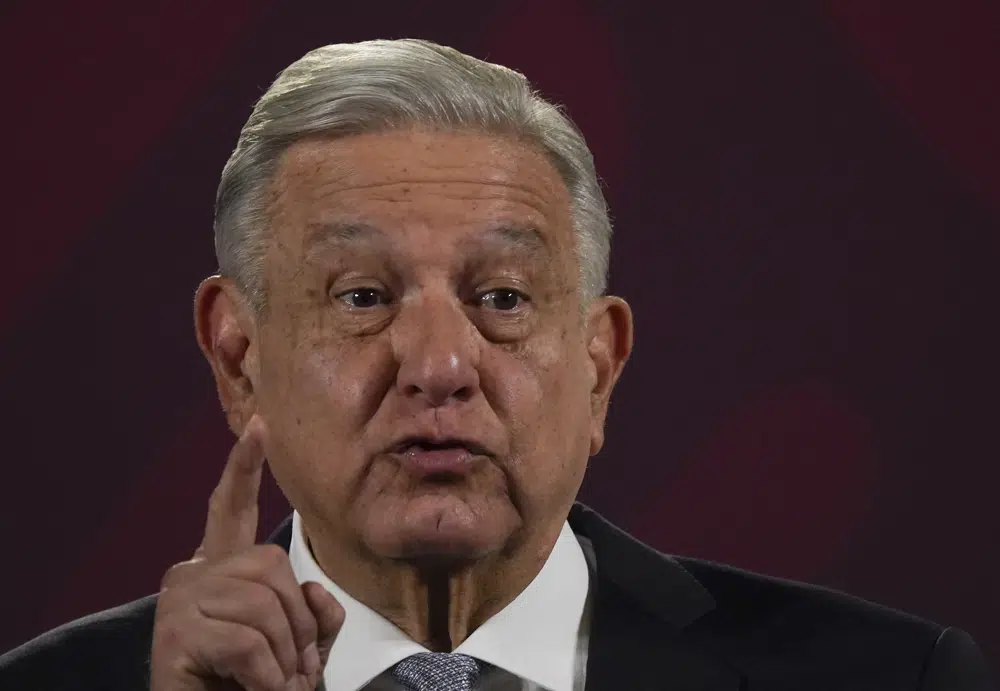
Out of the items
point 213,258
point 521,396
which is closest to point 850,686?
point 521,396

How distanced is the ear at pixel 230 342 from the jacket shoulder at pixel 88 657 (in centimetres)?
34

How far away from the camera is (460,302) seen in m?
2.22

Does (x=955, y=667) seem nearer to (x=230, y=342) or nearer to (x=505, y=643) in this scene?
(x=505, y=643)

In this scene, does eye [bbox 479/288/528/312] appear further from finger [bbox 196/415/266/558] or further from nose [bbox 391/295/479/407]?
finger [bbox 196/415/266/558]

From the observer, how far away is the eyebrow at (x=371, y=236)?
2.22 metres

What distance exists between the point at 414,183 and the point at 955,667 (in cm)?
104

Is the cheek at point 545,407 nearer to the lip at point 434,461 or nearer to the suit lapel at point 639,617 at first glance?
the lip at point 434,461

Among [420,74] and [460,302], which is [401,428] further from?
[420,74]

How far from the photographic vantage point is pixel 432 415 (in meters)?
2.13

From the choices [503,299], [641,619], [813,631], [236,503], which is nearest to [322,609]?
[236,503]

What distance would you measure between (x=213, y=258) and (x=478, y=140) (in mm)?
873

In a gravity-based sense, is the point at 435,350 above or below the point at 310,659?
above

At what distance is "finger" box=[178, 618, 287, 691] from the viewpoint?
1917 millimetres

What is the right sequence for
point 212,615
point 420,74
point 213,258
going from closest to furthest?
point 212,615 → point 420,74 → point 213,258
